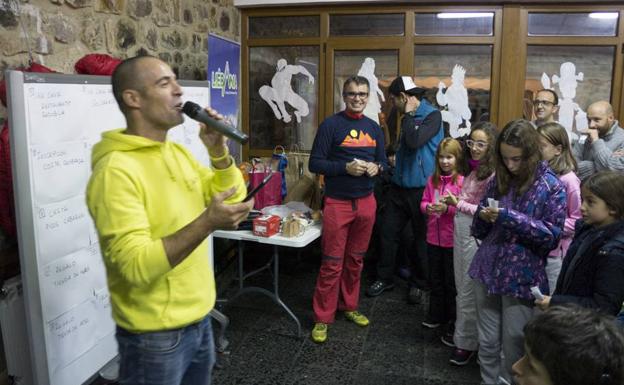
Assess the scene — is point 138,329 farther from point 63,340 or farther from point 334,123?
point 334,123

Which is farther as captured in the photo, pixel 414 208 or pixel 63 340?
pixel 414 208

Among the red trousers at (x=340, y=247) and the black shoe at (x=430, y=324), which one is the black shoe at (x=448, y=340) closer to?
the black shoe at (x=430, y=324)

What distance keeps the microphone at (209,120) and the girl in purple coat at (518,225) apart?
1.13 m

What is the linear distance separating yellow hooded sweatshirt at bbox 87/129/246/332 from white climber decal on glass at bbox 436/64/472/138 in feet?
10.1

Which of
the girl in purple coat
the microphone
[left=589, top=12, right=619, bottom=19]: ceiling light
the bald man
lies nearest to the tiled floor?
the girl in purple coat

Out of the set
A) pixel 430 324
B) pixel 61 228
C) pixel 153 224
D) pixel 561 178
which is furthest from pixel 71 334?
pixel 561 178

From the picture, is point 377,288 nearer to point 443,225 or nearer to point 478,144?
point 443,225

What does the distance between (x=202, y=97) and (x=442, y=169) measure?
1424mm

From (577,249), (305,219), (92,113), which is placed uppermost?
(92,113)

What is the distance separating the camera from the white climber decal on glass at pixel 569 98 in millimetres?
4145

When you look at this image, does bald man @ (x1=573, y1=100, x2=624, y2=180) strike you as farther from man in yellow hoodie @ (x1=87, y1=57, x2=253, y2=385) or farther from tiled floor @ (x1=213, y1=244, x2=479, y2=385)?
man in yellow hoodie @ (x1=87, y1=57, x2=253, y2=385)

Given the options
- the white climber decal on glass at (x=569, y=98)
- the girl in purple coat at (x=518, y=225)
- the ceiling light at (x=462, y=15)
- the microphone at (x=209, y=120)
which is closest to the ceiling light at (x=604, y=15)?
the white climber decal on glass at (x=569, y=98)

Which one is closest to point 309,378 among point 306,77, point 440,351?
point 440,351

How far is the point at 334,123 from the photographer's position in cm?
309
